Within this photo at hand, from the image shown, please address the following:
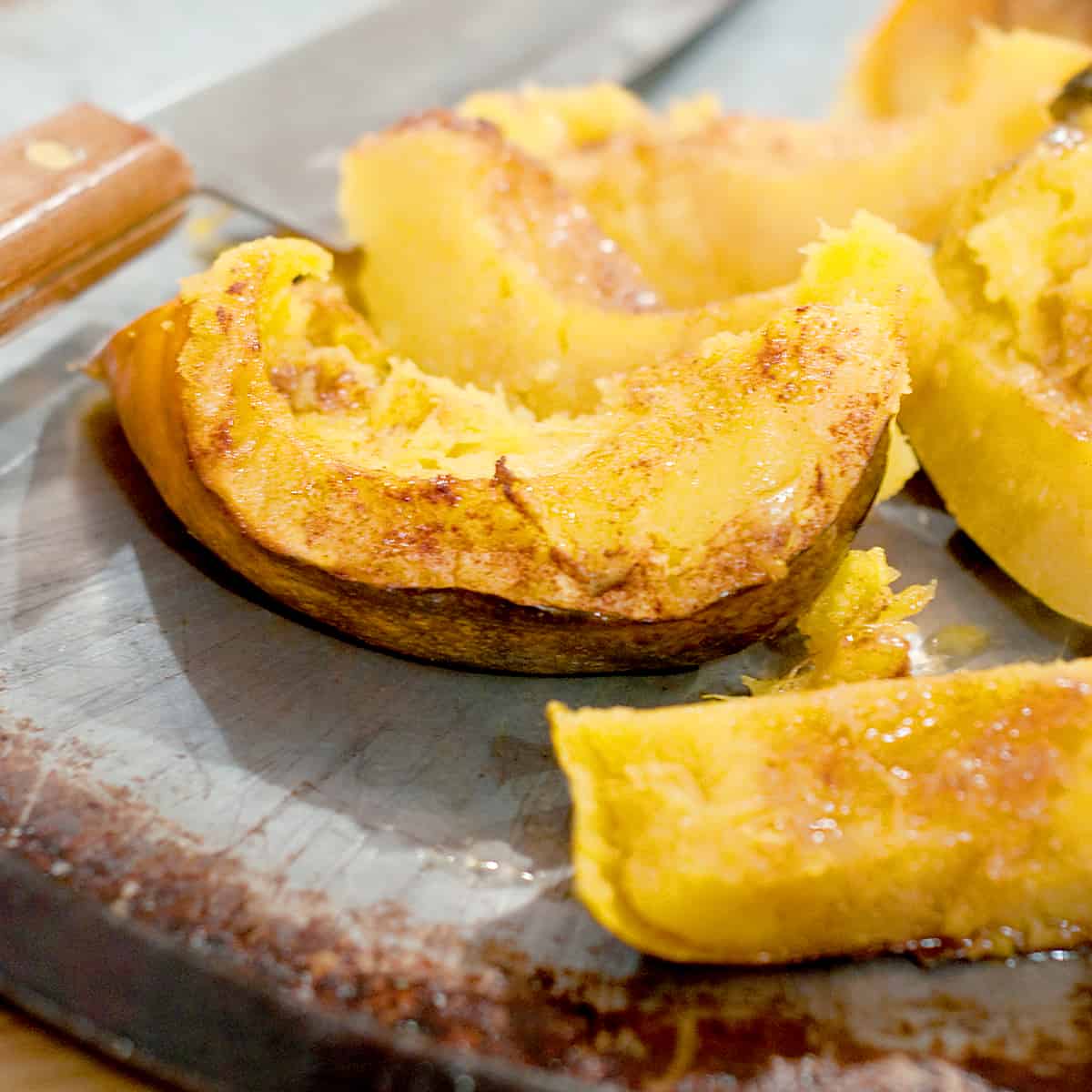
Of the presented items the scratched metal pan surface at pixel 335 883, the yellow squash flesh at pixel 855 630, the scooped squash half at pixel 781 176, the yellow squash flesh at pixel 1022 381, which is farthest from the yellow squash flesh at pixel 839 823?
the scooped squash half at pixel 781 176

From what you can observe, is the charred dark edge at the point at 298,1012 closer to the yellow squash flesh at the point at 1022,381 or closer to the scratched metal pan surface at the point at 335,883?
the scratched metal pan surface at the point at 335,883

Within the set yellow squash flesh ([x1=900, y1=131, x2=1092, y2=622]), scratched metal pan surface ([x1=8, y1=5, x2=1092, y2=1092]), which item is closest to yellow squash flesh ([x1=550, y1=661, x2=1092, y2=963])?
scratched metal pan surface ([x1=8, y1=5, x2=1092, y2=1092])

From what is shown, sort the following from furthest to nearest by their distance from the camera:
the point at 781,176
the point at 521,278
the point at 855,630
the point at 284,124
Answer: the point at 284,124
the point at 781,176
the point at 521,278
the point at 855,630

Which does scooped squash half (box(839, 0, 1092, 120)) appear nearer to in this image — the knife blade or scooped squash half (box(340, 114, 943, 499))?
the knife blade

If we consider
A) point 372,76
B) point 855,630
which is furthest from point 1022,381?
point 372,76

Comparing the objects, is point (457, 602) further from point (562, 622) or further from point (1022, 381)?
point (1022, 381)

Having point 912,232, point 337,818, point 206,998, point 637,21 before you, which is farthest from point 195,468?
point 637,21
